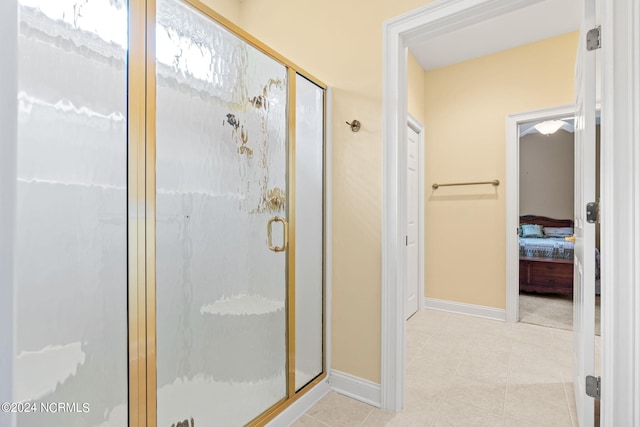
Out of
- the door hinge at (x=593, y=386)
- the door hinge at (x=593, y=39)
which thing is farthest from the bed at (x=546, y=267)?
the door hinge at (x=593, y=39)

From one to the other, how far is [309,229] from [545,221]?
5.76 meters

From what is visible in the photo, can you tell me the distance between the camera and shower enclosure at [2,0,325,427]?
84 cm

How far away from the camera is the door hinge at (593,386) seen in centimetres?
129

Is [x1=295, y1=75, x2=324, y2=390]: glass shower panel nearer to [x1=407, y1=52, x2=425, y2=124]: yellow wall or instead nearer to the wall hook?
the wall hook

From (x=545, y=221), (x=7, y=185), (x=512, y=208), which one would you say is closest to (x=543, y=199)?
(x=545, y=221)

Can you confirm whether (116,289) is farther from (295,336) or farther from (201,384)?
(295,336)

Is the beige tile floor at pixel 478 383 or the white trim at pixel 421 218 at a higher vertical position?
the white trim at pixel 421 218

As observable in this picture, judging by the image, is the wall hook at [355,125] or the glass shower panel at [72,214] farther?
the wall hook at [355,125]

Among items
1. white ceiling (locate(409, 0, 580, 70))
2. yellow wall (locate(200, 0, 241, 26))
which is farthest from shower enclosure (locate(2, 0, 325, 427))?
white ceiling (locate(409, 0, 580, 70))

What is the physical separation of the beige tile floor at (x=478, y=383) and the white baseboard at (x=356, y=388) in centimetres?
4

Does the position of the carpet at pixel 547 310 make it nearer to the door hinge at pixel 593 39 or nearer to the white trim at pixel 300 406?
the white trim at pixel 300 406

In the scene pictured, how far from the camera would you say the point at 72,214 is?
89cm

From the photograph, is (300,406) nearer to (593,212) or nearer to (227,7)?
(593,212)

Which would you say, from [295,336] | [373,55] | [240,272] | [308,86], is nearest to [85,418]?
[240,272]
